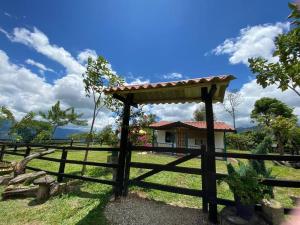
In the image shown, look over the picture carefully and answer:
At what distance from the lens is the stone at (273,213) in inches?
147

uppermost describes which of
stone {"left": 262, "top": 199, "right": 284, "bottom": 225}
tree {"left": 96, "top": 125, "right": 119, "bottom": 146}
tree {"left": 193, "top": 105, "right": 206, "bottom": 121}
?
tree {"left": 193, "top": 105, "right": 206, "bottom": 121}

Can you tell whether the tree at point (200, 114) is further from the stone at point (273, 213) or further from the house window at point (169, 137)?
the stone at point (273, 213)

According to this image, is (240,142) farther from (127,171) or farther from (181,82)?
(181,82)

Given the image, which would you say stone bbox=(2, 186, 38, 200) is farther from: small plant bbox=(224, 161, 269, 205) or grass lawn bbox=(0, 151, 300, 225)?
small plant bbox=(224, 161, 269, 205)

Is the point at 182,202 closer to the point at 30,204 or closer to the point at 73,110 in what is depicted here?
the point at 30,204

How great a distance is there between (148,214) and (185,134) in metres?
18.4

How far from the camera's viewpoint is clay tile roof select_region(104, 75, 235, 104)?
454 cm

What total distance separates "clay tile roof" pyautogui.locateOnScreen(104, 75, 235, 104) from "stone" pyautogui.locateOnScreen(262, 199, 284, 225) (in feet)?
8.87

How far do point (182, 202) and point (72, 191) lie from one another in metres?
3.69

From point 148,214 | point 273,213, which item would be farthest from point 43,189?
point 273,213

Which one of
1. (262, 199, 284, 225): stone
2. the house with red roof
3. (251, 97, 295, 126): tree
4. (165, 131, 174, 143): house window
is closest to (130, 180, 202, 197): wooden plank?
(262, 199, 284, 225): stone

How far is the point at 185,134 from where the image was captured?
74.3ft

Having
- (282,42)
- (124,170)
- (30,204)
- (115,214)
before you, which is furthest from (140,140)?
(282,42)

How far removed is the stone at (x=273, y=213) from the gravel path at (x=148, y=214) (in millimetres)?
1222
